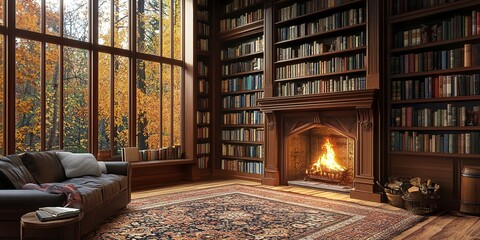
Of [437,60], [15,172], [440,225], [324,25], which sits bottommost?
[440,225]

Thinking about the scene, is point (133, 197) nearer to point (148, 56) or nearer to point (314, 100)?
point (148, 56)

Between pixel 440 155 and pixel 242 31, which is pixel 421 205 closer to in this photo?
pixel 440 155

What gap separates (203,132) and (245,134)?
98 cm

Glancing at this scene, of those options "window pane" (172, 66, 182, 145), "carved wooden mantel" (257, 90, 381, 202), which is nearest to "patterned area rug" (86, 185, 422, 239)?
"carved wooden mantel" (257, 90, 381, 202)

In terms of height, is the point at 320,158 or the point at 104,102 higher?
the point at 104,102

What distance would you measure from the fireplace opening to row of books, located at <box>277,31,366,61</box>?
4.29 feet

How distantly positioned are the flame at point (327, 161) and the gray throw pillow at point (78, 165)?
3.87m

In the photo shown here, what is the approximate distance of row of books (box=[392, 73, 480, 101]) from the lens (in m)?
4.71

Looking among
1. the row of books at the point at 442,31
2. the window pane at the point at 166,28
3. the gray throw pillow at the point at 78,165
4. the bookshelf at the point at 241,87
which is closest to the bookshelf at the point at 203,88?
the bookshelf at the point at 241,87

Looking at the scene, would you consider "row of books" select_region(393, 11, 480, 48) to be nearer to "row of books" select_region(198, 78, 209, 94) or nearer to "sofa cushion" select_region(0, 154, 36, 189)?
"row of books" select_region(198, 78, 209, 94)

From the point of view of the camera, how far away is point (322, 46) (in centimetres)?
618

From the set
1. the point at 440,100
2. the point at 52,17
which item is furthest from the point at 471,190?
the point at 52,17

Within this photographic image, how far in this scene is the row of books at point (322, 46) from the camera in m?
5.76

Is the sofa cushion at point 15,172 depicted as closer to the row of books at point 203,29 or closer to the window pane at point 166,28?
the window pane at point 166,28
